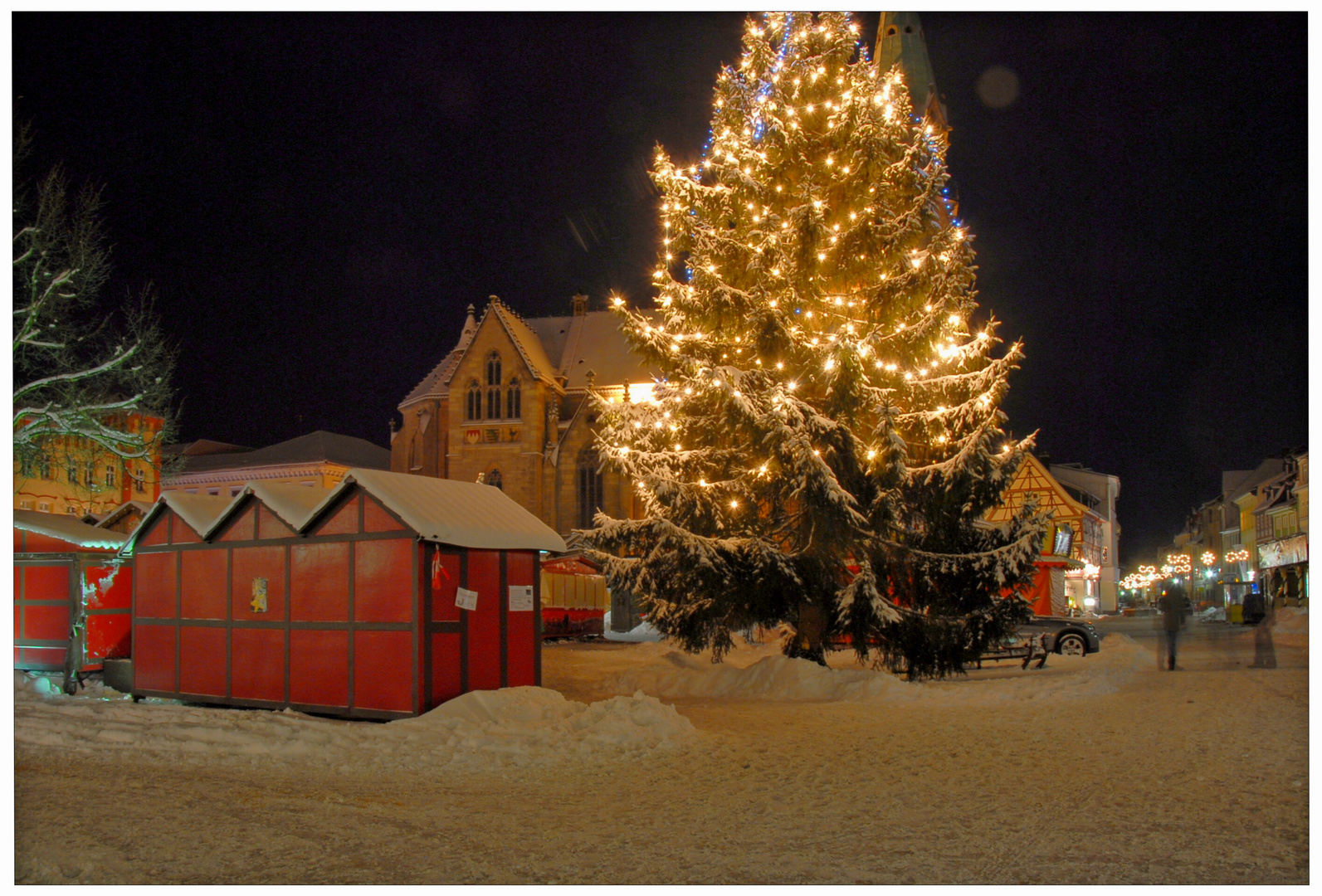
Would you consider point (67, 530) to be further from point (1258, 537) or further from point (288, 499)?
point (1258, 537)

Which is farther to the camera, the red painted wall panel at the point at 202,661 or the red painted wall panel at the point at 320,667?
the red painted wall panel at the point at 202,661

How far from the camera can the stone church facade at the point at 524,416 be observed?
48.5 meters

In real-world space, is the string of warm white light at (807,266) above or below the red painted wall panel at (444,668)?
above

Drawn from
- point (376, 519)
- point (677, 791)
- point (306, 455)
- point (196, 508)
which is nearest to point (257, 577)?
point (196, 508)

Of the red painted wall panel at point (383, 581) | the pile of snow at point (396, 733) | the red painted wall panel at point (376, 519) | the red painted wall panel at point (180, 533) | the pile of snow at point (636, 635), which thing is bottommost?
the pile of snow at point (636, 635)

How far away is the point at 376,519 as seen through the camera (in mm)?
11219

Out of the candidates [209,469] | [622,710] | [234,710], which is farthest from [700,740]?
[209,469]

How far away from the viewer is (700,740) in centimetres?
1003

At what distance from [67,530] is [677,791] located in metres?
15.1

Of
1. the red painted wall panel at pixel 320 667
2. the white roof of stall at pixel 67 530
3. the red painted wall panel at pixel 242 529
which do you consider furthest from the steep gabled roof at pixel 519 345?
the red painted wall panel at pixel 320 667

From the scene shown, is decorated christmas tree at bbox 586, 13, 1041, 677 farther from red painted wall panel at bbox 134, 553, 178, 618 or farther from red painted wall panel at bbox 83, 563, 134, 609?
red painted wall panel at bbox 83, 563, 134, 609

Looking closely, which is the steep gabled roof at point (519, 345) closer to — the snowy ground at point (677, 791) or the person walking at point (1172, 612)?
the person walking at point (1172, 612)

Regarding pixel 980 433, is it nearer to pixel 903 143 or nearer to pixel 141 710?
pixel 903 143

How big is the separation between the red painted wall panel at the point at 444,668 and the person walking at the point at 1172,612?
13218 millimetres
